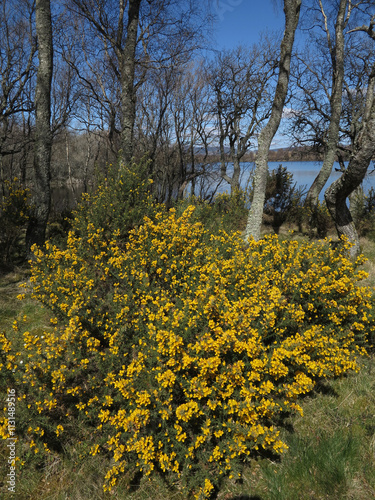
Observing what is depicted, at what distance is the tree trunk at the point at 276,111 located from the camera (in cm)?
588

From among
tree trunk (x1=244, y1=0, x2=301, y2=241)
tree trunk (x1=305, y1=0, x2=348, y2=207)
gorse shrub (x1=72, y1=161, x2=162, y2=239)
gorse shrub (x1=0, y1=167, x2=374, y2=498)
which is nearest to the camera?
gorse shrub (x1=0, y1=167, x2=374, y2=498)

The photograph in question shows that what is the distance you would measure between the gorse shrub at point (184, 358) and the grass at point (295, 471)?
10cm

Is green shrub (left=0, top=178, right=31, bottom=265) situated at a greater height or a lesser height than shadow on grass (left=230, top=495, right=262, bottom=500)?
greater

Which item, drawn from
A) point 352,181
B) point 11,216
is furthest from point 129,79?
point 352,181

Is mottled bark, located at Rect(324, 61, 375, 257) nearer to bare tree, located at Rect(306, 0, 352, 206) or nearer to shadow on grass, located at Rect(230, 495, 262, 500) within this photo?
bare tree, located at Rect(306, 0, 352, 206)

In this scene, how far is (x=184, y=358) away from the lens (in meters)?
2.31

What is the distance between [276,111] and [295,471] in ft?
20.6

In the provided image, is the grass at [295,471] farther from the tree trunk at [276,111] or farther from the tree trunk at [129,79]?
the tree trunk at [129,79]

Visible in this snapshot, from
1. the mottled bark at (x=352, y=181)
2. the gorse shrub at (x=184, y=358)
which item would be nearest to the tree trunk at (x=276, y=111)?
the mottled bark at (x=352, y=181)

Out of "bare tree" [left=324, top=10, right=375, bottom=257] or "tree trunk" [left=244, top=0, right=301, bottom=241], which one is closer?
"bare tree" [left=324, top=10, right=375, bottom=257]

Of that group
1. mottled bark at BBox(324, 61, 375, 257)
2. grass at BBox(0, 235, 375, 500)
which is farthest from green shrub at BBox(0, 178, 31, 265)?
mottled bark at BBox(324, 61, 375, 257)

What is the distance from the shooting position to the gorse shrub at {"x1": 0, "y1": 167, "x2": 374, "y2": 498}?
2.23 m

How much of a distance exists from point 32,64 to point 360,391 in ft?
47.2

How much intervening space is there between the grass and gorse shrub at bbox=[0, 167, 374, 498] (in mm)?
105
